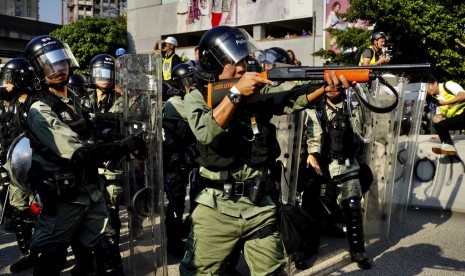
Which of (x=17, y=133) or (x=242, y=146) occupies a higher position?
(x=242, y=146)

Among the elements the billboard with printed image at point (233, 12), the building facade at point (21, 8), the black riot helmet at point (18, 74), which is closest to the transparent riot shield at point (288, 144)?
the black riot helmet at point (18, 74)

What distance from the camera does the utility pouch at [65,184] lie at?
3383mm

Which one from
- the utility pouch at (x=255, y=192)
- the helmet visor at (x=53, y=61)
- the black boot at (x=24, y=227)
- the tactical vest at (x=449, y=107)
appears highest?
the helmet visor at (x=53, y=61)

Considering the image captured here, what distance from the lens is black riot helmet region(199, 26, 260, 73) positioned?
3.00 m

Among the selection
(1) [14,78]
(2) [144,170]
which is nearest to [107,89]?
(1) [14,78]

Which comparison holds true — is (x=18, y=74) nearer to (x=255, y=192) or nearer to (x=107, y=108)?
(x=107, y=108)

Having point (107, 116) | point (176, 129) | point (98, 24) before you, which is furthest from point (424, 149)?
point (98, 24)

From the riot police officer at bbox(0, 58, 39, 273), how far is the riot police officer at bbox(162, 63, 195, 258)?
51.3 inches

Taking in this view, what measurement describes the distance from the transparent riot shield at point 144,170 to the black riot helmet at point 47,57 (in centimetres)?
43

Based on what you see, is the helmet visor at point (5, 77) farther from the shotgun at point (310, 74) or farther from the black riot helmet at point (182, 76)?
the shotgun at point (310, 74)

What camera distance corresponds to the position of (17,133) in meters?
5.63

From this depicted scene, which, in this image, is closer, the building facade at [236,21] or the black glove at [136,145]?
the black glove at [136,145]

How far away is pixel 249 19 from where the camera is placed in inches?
1210

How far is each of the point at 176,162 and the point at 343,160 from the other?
5.31 ft
